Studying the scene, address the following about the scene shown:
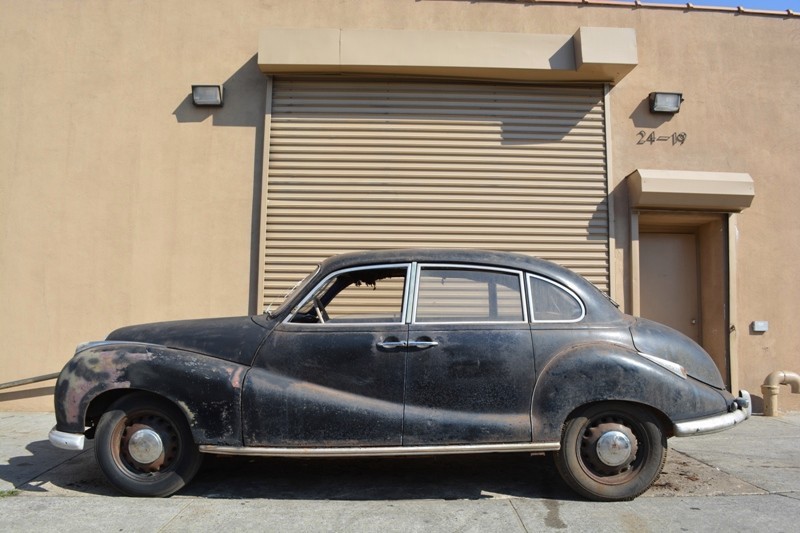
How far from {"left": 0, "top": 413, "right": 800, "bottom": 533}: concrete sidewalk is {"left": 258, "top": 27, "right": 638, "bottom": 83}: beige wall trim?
4.49 m

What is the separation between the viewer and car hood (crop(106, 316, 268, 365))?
4.15 meters

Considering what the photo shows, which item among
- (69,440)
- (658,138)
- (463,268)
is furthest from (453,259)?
(658,138)

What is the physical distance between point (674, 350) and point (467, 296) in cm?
151

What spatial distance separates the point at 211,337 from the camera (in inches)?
167

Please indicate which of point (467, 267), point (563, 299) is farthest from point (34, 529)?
point (563, 299)

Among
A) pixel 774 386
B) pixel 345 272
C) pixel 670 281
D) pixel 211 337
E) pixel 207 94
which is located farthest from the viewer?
pixel 670 281

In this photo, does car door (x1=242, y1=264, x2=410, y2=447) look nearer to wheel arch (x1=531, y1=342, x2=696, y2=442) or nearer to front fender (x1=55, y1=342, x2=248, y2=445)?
front fender (x1=55, y1=342, x2=248, y2=445)

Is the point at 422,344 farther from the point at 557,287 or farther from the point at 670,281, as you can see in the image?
the point at 670,281

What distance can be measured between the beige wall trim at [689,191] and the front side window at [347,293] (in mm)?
3869

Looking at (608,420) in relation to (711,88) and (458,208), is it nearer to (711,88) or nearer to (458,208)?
(458,208)

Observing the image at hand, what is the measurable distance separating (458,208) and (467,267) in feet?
10.0

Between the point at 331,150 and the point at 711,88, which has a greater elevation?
the point at 711,88

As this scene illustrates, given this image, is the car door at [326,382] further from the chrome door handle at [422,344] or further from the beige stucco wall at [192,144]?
the beige stucco wall at [192,144]

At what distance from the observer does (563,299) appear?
429cm
